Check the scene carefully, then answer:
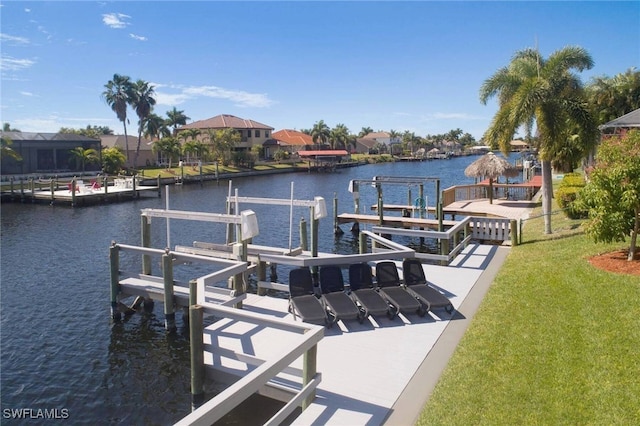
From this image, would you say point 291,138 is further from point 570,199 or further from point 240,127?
point 570,199

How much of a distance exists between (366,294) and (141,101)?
76641mm

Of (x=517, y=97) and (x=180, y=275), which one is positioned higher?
(x=517, y=97)

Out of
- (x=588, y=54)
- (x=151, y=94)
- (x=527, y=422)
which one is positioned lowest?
(x=527, y=422)

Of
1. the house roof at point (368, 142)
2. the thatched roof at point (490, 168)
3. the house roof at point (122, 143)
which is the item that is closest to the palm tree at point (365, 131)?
the house roof at point (368, 142)

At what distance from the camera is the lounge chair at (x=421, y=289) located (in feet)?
35.3

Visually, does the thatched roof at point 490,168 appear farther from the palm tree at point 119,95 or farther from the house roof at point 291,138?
the house roof at point 291,138

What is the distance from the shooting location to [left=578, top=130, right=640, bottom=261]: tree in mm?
11883

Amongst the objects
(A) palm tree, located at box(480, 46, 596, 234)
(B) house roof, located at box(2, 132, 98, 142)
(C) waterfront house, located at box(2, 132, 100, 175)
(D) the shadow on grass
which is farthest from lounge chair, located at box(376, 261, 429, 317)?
(B) house roof, located at box(2, 132, 98, 142)

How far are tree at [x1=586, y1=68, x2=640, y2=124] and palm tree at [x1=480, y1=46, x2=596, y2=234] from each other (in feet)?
99.8

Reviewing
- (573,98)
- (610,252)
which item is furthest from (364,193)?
(610,252)

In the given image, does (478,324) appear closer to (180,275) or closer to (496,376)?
(496,376)

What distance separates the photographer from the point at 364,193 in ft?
174

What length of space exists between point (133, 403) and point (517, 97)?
1573cm

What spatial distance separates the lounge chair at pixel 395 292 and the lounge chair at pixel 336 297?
902mm
